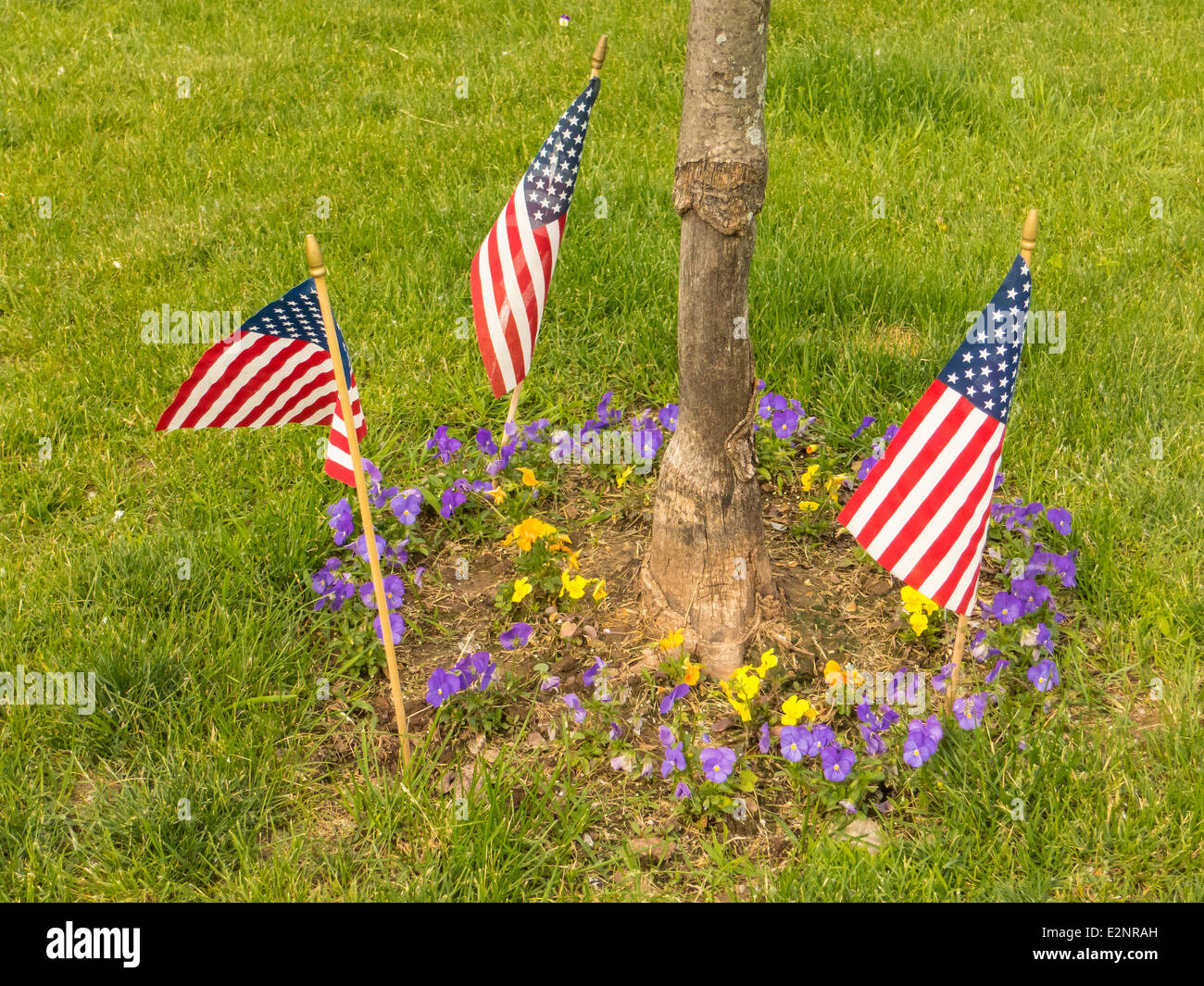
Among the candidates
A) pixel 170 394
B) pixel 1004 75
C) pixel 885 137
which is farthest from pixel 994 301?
pixel 1004 75

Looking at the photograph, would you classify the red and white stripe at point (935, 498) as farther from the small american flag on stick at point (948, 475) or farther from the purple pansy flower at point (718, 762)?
the purple pansy flower at point (718, 762)

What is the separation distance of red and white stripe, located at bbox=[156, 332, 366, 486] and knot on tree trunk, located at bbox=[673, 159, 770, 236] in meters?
1.05

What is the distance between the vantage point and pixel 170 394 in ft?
13.9

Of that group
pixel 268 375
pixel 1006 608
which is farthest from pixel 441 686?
pixel 1006 608

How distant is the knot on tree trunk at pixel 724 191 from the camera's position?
272 cm

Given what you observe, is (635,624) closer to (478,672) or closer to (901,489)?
(478,672)

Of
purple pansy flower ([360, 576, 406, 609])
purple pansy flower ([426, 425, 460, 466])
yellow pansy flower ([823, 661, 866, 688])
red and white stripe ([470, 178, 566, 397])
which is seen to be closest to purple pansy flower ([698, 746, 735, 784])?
yellow pansy flower ([823, 661, 866, 688])

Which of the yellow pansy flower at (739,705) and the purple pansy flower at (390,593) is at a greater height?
the purple pansy flower at (390,593)

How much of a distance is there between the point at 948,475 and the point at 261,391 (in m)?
1.72

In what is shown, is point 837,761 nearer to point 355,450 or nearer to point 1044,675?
point 1044,675

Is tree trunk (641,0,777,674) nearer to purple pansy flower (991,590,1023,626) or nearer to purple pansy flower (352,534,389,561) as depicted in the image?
Answer: purple pansy flower (991,590,1023,626)

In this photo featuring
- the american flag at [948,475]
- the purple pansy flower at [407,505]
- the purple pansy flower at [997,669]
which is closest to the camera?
the american flag at [948,475]

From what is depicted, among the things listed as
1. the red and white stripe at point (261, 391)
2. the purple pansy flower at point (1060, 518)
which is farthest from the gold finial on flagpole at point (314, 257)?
the purple pansy flower at point (1060, 518)

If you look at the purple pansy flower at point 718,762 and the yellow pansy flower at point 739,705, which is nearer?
the purple pansy flower at point 718,762
